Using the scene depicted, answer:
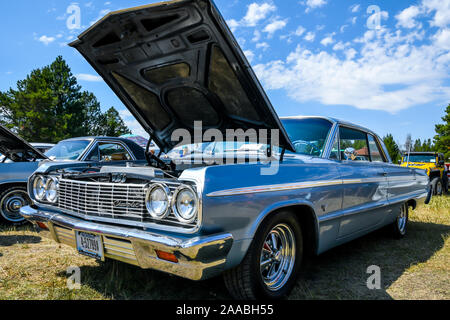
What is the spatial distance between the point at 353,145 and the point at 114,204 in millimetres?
2841

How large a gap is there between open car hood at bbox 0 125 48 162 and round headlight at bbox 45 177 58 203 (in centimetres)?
253

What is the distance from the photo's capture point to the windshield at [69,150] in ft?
17.5

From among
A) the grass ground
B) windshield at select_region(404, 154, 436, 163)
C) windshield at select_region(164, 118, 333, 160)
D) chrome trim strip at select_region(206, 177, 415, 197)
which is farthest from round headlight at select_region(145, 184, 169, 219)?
windshield at select_region(404, 154, 436, 163)

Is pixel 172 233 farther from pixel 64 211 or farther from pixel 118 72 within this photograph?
pixel 118 72

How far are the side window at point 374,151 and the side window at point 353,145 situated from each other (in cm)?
13

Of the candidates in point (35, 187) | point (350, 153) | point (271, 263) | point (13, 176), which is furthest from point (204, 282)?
point (13, 176)

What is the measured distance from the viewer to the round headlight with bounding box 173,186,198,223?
1.84m

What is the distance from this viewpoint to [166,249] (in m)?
1.77

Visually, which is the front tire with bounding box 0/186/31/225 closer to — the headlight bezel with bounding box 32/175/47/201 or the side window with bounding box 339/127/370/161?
the headlight bezel with bounding box 32/175/47/201

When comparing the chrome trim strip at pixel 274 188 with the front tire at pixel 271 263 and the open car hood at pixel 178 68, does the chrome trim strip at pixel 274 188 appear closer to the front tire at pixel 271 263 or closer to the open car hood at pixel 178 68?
the front tire at pixel 271 263

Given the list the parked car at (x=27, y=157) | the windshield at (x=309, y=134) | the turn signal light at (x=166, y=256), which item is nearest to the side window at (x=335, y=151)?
the windshield at (x=309, y=134)

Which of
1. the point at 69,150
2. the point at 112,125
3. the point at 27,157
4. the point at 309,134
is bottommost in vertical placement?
the point at 27,157

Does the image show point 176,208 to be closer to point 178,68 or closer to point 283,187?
point 283,187
